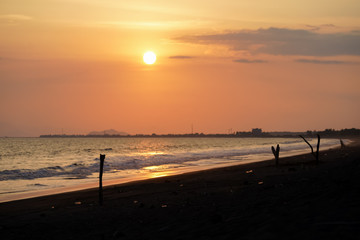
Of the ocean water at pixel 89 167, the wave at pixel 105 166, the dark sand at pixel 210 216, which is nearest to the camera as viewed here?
the dark sand at pixel 210 216

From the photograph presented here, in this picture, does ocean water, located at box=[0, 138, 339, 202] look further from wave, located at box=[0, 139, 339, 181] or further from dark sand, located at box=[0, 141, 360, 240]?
dark sand, located at box=[0, 141, 360, 240]

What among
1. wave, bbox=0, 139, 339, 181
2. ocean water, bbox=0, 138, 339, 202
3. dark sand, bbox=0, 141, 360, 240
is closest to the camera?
dark sand, bbox=0, 141, 360, 240

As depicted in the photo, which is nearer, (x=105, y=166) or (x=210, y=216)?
Result: (x=210, y=216)

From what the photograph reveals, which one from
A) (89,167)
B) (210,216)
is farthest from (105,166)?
(210,216)

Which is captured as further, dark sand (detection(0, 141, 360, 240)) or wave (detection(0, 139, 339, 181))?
wave (detection(0, 139, 339, 181))

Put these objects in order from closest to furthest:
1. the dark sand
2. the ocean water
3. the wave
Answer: the dark sand → the ocean water → the wave

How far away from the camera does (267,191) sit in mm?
15234

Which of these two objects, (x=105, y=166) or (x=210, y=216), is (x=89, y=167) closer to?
(x=105, y=166)

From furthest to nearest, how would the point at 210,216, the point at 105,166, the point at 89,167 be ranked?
the point at 105,166 → the point at 89,167 → the point at 210,216

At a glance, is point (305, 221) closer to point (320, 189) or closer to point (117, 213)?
point (320, 189)

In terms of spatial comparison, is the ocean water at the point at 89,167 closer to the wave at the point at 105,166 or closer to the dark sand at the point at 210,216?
the wave at the point at 105,166

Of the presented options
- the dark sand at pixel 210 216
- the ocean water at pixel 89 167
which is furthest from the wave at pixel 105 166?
the dark sand at pixel 210 216

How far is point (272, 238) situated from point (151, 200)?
9296mm

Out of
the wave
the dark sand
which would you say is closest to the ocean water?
the wave
